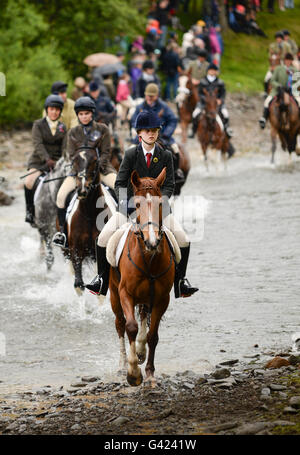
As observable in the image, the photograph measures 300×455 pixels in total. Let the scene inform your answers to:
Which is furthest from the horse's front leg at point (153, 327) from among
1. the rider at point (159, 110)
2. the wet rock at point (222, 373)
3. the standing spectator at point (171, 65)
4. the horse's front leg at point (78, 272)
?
the standing spectator at point (171, 65)

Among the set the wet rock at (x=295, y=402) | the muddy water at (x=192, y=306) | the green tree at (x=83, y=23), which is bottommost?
the muddy water at (x=192, y=306)

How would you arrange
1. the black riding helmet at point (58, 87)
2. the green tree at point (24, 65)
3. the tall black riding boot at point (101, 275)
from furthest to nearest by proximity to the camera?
the green tree at point (24, 65) < the black riding helmet at point (58, 87) < the tall black riding boot at point (101, 275)

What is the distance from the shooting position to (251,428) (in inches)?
267

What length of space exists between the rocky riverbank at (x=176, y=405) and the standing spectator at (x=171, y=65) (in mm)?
25446

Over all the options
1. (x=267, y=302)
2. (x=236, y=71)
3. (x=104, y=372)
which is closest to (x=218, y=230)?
(x=267, y=302)

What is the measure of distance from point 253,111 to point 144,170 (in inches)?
1187

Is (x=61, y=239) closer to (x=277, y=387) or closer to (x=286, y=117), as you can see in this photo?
(x=277, y=387)

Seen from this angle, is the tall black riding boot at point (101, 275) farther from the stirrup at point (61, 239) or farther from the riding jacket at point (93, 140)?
the stirrup at point (61, 239)

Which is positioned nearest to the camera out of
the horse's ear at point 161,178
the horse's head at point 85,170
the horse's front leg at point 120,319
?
the horse's ear at point 161,178

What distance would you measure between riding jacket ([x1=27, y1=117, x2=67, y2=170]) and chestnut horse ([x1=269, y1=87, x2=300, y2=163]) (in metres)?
11.1

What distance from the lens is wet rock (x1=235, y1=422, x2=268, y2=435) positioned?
6.74 m

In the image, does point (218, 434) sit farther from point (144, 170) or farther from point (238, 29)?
point (238, 29)

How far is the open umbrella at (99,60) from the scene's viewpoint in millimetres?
29219

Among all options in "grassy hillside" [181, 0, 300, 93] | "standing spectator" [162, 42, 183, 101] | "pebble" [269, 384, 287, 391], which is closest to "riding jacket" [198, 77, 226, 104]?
"standing spectator" [162, 42, 183, 101]
